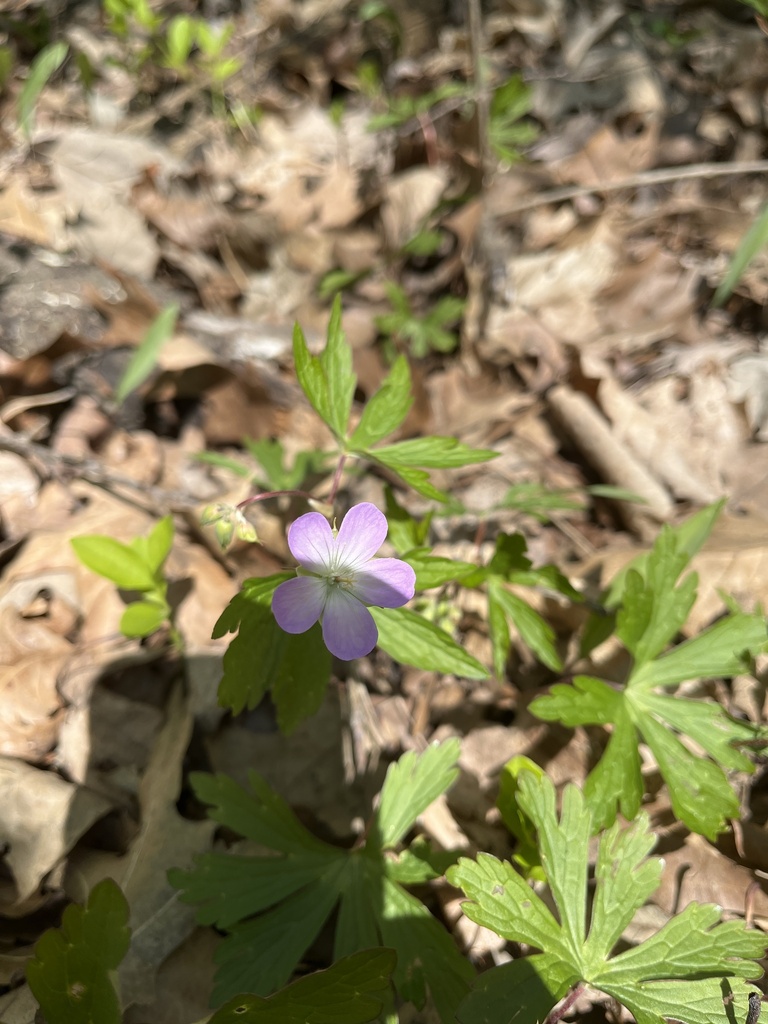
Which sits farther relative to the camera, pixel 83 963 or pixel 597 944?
pixel 597 944

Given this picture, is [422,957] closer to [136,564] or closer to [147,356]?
[136,564]

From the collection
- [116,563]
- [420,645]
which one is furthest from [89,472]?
[420,645]

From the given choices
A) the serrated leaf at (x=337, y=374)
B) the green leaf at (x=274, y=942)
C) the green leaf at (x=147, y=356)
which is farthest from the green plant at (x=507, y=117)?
the green leaf at (x=274, y=942)

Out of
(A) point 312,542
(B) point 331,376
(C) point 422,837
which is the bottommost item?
(C) point 422,837

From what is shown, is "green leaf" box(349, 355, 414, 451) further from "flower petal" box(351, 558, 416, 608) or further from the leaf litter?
the leaf litter

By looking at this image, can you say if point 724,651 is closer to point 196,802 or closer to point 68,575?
point 196,802

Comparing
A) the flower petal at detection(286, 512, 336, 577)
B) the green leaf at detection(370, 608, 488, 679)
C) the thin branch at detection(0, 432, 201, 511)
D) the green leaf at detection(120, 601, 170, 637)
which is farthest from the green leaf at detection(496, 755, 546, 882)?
the thin branch at detection(0, 432, 201, 511)

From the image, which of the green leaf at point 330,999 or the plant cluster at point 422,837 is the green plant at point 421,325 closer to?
the plant cluster at point 422,837
